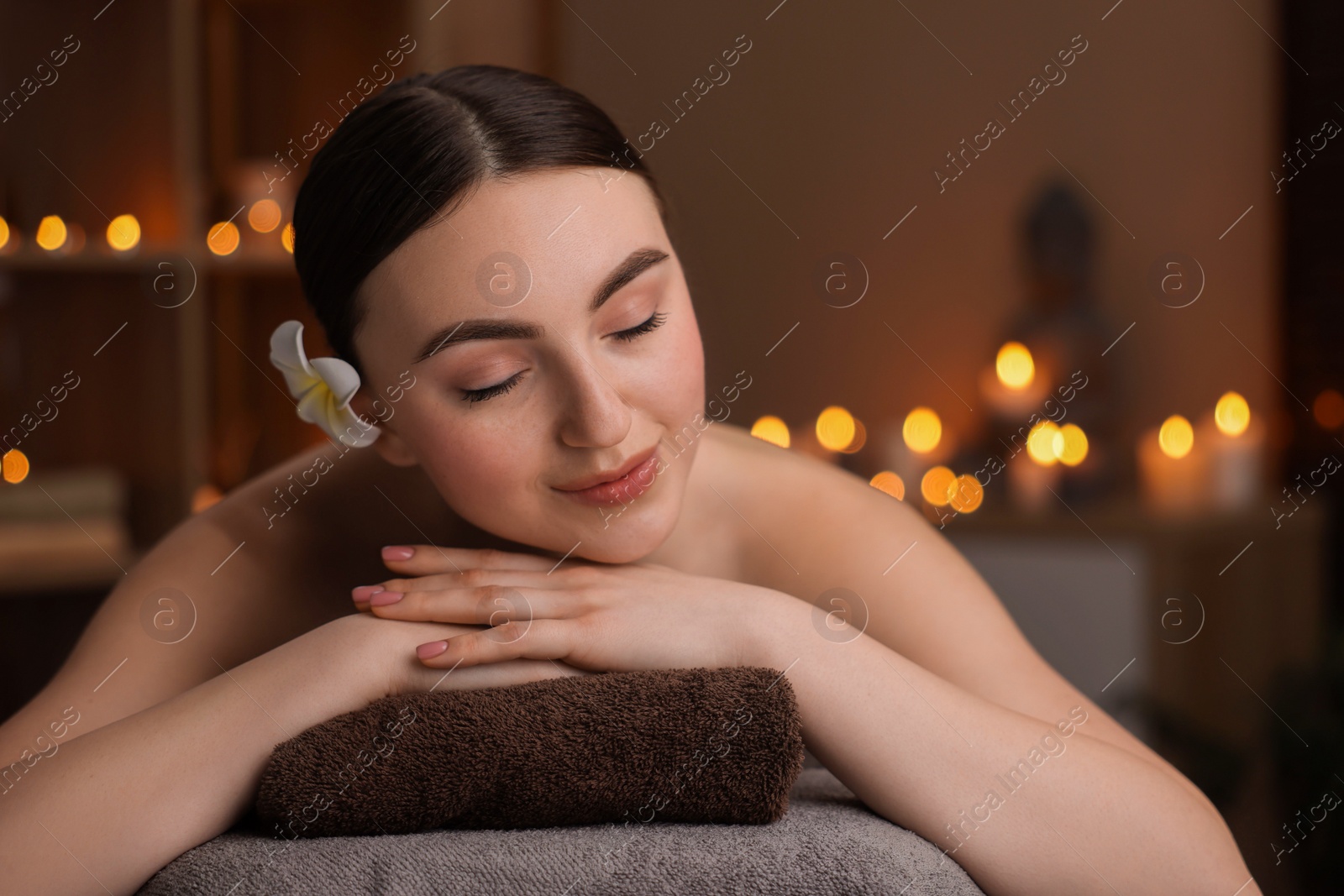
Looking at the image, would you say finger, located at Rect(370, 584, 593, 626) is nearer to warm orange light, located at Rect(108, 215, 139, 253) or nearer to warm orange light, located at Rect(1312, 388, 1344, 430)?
warm orange light, located at Rect(108, 215, 139, 253)

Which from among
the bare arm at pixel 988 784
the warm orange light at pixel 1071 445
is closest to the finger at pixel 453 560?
the bare arm at pixel 988 784

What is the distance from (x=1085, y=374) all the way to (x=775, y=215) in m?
0.87

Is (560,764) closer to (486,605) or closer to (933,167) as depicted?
(486,605)

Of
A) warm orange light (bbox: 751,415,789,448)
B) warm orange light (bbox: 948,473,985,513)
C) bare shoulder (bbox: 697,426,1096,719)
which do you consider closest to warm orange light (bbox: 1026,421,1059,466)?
warm orange light (bbox: 948,473,985,513)

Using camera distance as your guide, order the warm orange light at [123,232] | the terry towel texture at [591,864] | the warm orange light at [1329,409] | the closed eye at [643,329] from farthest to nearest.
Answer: the warm orange light at [123,232] < the warm orange light at [1329,409] < the closed eye at [643,329] < the terry towel texture at [591,864]

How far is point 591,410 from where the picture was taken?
2.45 feet

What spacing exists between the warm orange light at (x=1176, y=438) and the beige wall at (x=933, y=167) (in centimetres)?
7

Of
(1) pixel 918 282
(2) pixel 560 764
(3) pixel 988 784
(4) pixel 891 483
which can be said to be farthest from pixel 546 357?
(1) pixel 918 282

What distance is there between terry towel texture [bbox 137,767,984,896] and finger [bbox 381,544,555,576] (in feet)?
0.72

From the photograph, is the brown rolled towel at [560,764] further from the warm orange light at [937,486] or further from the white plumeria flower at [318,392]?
the warm orange light at [937,486]

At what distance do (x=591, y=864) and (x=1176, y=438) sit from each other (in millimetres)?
2167

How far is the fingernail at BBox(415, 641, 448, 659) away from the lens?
710 millimetres

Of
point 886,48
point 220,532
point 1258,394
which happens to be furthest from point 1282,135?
point 220,532

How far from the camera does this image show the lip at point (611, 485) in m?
0.80
